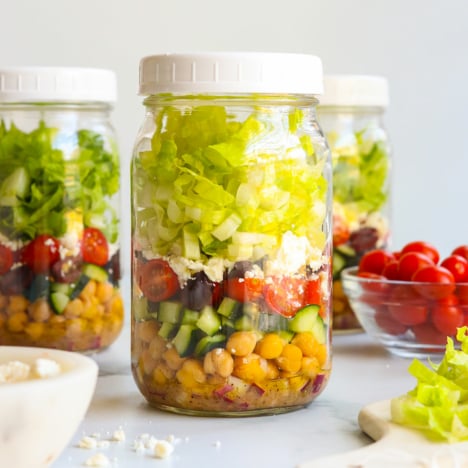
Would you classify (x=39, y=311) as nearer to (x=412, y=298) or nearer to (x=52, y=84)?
(x=52, y=84)

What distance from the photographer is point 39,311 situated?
1.61m

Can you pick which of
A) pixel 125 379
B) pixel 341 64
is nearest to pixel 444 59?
pixel 341 64

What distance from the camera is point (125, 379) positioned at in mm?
1579

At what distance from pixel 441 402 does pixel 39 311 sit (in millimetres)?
634

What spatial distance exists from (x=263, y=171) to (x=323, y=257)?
15 cm

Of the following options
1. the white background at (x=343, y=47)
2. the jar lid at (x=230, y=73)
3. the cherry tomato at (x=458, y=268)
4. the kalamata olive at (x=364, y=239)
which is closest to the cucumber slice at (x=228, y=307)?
the jar lid at (x=230, y=73)

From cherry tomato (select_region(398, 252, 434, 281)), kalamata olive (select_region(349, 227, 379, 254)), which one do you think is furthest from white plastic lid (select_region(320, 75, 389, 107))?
cherry tomato (select_region(398, 252, 434, 281))

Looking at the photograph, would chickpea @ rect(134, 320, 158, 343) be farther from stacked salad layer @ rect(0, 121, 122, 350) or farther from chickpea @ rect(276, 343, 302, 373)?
stacked salad layer @ rect(0, 121, 122, 350)

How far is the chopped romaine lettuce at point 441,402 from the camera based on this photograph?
121 centimetres

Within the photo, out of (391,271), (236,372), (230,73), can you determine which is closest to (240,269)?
(236,372)

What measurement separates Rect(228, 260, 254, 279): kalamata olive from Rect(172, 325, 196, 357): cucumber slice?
8 cm

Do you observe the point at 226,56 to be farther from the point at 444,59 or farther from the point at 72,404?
the point at 444,59

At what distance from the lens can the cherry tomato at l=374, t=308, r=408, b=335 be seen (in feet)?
5.50

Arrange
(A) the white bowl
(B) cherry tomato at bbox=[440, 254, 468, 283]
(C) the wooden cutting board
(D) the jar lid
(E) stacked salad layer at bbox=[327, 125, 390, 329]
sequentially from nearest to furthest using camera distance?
1. (A) the white bowl
2. (C) the wooden cutting board
3. (D) the jar lid
4. (B) cherry tomato at bbox=[440, 254, 468, 283]
5. (E) stacked salad layer at bbox=[327, 125, 390, 329]
